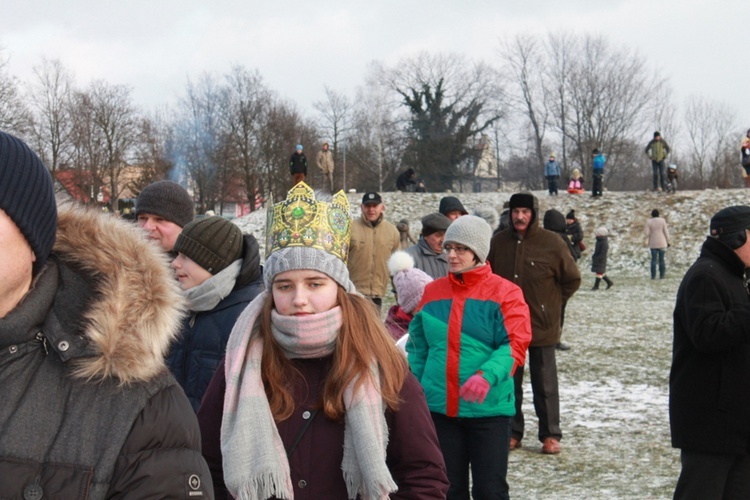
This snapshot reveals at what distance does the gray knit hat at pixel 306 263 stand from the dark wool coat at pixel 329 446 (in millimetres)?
290

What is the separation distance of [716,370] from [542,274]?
3.06 m

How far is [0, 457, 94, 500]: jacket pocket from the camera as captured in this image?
5.00 feet

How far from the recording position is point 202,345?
374cm

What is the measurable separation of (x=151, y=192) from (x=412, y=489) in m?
2.77

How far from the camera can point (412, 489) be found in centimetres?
276

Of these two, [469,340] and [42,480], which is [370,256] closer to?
[469,340]

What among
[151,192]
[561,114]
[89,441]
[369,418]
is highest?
[561,114]

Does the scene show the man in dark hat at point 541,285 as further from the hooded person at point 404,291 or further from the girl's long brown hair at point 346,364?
the girl's long brown hair at point 346,364

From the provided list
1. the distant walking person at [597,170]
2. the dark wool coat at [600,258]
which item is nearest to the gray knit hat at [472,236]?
the dark wool coat at [600,258]

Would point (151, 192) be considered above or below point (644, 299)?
above

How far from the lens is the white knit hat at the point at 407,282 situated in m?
5.57

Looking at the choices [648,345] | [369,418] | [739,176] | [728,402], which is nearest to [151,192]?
[369,418]

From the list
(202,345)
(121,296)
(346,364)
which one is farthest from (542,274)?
(121,296)

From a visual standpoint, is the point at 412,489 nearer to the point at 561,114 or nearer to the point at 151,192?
the point at 151,192
